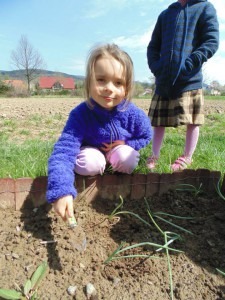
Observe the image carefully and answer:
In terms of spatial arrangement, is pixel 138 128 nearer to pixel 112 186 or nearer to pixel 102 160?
pixel 102 160

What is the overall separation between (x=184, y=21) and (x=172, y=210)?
1.66 meters

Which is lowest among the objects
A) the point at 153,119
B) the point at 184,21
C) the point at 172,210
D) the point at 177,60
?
the point at 172,210

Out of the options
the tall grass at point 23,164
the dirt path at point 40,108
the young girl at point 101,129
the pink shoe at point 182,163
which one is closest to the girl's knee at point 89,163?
the young girl at point 101,129

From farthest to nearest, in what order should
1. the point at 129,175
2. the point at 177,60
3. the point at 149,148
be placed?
the point at 149,148, the point at 177,60, the point at 129,175

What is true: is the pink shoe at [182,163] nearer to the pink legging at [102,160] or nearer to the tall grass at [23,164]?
the pink legging at [102,160]

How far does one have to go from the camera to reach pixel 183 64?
2.33m

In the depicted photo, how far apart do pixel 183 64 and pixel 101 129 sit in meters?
1.01

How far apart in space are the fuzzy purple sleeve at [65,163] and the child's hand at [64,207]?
2 cm

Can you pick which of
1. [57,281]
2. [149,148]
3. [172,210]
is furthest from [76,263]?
[149,148]

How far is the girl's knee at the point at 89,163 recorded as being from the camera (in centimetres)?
174

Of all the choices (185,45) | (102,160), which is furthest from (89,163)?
(185,45)

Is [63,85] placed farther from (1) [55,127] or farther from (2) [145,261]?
(2) [145,261]

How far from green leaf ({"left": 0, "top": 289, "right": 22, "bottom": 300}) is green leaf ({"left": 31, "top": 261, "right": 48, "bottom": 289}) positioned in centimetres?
7

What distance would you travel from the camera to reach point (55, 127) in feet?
17.5
